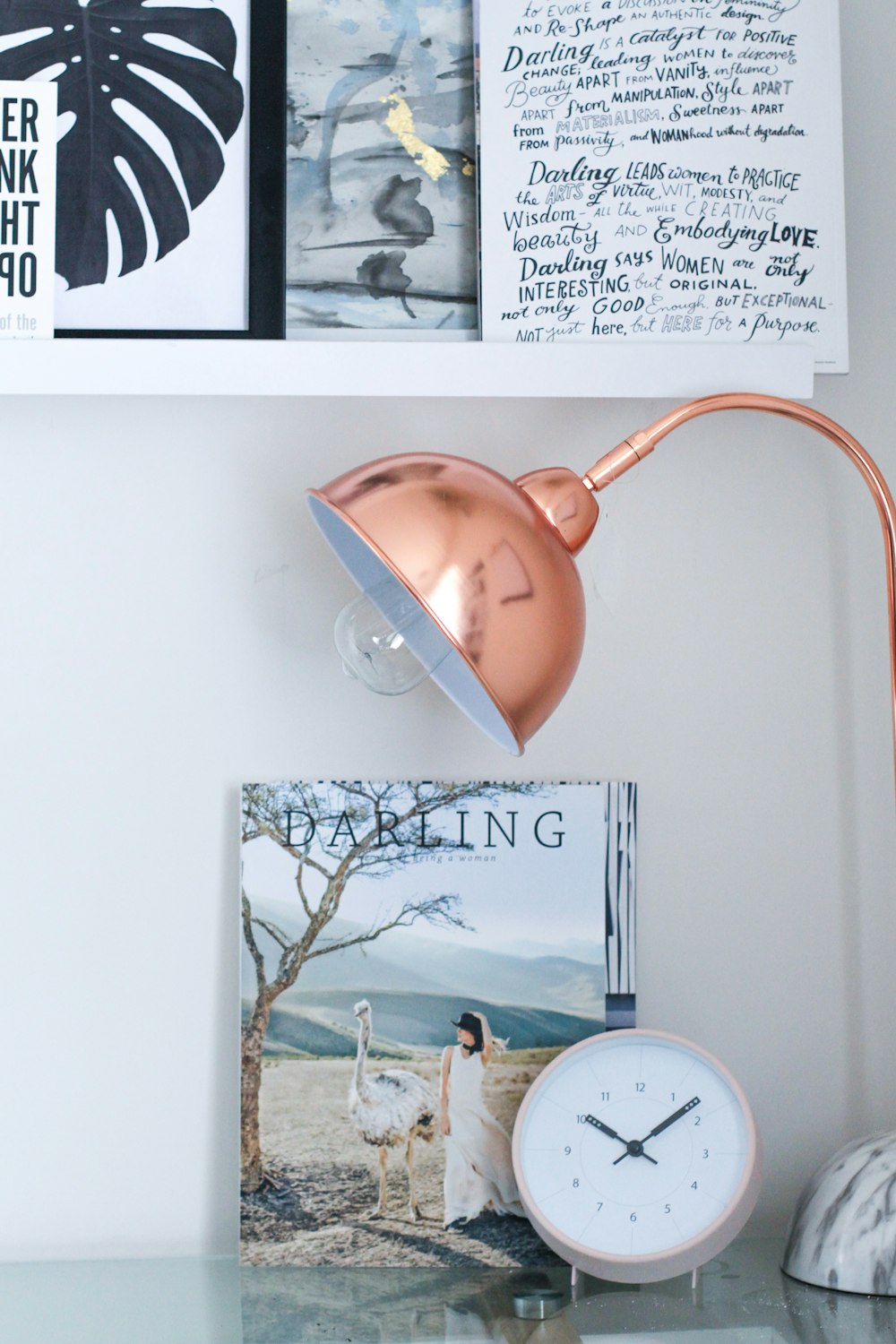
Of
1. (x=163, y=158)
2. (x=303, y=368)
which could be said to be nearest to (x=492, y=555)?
(x=303, y=368)

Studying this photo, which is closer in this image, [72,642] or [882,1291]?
[882,1291]

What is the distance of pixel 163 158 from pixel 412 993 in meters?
0.79

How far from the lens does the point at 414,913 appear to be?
3.38ft

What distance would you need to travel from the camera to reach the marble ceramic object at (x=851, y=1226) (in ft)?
2.95

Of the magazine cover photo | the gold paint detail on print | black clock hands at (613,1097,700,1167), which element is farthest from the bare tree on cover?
the gold paint detail on print

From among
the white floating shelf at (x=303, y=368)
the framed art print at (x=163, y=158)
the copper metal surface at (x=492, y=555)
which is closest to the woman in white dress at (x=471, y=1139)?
the copper metal surface at (x=492, y=555)

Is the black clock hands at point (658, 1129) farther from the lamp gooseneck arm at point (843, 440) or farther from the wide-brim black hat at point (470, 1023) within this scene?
the lamp gooseneck arm at point (843, 440)

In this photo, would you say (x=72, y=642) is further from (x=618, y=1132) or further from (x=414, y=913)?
(x=618, y=1132)

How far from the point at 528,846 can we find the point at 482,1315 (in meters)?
0.37

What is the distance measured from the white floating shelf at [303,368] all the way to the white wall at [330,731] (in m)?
0.09

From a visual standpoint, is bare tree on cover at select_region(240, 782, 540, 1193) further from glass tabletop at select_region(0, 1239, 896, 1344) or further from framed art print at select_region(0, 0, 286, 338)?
framed art print at select_region(0, 0, 286, 338)

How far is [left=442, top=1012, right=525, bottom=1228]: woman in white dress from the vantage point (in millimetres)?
1002

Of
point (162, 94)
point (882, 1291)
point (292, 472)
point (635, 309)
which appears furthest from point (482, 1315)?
point (162, 94)

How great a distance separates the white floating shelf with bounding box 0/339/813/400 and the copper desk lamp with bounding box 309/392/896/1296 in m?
0.14
